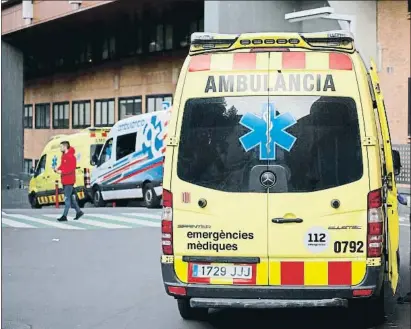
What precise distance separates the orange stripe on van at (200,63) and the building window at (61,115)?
4491 cm

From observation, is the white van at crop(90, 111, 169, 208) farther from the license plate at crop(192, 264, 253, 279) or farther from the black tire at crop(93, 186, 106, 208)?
the license plate at crop(192, 264, 253, 279)

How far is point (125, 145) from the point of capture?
25.0 metres

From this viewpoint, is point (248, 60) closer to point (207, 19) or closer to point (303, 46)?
point (303, 46)

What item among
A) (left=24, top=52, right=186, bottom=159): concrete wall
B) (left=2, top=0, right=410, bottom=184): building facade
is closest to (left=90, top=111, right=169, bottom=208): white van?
(left=2, top=0, right=410, bottom=184): building facade

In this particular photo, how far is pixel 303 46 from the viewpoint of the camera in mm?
7230

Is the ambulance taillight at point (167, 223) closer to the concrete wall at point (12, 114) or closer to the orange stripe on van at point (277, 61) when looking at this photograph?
the orange stripe on van at point (277, 61)

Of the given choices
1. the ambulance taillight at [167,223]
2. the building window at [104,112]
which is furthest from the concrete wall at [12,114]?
the ambulance taillight at [167,223]

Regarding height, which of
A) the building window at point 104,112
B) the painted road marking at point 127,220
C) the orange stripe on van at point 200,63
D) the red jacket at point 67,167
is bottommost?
the painted road marking at point 127,220

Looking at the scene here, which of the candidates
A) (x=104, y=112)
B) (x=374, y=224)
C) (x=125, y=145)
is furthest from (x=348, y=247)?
(x=104, y=112)

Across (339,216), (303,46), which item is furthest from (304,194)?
Answer: (303,46)

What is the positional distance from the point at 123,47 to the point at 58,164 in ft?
52.2

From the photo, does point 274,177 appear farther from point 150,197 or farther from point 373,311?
point 150,197

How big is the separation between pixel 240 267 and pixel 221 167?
859 mm

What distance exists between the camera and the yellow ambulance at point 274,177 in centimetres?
693
